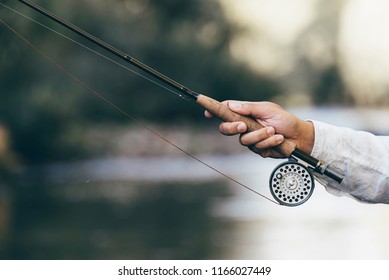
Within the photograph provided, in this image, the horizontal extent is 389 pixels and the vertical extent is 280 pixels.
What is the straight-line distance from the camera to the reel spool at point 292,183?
4.58ft

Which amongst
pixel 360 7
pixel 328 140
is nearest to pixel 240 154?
pixel 360 7

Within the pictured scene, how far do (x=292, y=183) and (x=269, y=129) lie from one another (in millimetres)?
91

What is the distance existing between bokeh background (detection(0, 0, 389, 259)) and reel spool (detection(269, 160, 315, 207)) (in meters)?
2.23

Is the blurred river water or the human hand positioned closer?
the human hand

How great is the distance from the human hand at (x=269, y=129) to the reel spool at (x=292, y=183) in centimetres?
3

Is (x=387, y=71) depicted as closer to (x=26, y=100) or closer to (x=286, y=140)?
(x=26, y=100)

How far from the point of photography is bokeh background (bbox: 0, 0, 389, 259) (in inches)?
169

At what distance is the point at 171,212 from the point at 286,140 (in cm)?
388

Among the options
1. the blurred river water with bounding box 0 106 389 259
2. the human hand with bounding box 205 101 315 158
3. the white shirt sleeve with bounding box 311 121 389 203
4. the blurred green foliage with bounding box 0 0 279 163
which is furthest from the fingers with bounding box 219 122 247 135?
the blurred green foliage with bounding box 0 0 279 163

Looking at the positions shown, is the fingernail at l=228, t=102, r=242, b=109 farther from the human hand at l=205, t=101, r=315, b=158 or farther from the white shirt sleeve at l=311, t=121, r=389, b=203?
the white shirt sleeve at l=311, t=121, r=389, b=203

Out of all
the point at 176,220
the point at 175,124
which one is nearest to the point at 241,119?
the point at 176,220

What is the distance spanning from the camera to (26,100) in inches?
289

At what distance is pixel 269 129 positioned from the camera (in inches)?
54.0

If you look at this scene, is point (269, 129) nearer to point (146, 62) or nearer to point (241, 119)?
point (241, 119)
